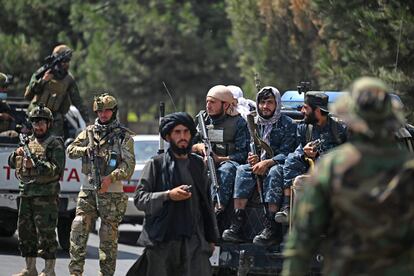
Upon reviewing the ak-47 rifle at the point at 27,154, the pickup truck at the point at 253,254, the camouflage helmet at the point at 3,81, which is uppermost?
the camouflage helmet at the point at 3,81

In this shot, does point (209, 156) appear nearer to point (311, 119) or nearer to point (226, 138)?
point (226, 138)

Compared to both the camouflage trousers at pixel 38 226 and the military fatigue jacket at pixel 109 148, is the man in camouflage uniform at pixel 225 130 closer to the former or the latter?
the military fatigue jacket at pixel 109 148

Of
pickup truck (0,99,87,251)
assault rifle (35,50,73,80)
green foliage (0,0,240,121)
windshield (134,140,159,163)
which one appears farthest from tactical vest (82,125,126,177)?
green foliage (0,0,240,121)

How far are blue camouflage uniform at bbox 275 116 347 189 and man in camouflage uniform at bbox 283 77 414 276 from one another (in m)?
4.94

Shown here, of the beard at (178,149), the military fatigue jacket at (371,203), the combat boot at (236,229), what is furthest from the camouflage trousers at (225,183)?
the military fatigue jacket at (371,203)

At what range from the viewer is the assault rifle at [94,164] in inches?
468

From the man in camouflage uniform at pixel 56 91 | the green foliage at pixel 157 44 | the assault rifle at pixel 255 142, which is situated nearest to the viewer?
the assault rifle at pixel 255 142

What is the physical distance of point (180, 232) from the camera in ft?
29.9

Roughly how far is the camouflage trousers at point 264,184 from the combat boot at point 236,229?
0.54 ft

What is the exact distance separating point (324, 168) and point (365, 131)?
286 millimetres

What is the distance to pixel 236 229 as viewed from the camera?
1139 cm

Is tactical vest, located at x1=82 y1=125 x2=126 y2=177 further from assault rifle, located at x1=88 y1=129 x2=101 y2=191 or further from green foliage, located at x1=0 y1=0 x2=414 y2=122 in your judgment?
green foliage, located at x1=0 y1=0 x2=414 y2=122

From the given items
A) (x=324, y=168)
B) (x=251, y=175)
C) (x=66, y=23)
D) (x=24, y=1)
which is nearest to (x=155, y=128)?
(x=66, y=23)

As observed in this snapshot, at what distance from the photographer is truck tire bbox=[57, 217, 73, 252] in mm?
16156
